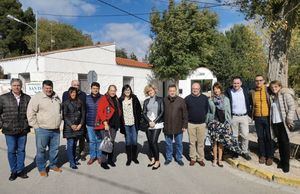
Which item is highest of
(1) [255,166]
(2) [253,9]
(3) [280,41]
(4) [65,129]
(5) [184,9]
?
(5) [184,9]

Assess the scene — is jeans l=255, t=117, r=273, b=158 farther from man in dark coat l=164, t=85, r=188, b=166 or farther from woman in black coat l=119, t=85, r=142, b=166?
woman in black coat l=119, t=85, r=142, b=166

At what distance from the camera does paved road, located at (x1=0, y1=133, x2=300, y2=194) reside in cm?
580

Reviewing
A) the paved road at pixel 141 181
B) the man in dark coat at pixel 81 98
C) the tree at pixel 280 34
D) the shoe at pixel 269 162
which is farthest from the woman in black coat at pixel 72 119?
the tree at pixel 280 34

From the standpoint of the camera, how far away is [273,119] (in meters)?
6.86

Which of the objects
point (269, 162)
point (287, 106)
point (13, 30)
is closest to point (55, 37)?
point (13, 30)

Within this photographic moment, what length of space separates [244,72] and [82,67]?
20355mm

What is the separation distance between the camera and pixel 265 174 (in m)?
6.45

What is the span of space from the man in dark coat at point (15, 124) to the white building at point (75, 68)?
14.8 metres

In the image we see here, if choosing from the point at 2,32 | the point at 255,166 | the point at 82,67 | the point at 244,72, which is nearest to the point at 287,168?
the point at 255,166

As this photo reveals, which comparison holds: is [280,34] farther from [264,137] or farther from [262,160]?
[262,160]

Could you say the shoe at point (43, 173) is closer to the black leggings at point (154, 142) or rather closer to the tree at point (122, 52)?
the black leggings at point (154, 142)

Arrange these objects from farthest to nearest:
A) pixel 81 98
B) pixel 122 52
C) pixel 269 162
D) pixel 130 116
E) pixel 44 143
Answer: pixel 122 52 → pixel 81 98 → pixel 130 116 → pixel 269 162 → pixel 44 143

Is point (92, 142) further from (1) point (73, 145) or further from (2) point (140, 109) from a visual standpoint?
(2) point (140, 109)

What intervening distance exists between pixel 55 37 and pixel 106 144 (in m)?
43.1
